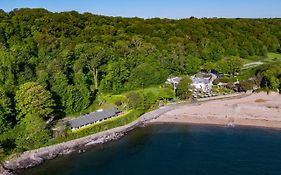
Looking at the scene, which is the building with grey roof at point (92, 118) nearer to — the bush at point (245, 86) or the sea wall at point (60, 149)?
the sea wall at point (60, 149)

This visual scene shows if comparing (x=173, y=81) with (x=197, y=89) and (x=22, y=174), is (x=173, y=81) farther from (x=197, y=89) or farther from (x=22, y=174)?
(x=22, y=174)

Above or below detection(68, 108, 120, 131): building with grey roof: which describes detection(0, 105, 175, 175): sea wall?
below

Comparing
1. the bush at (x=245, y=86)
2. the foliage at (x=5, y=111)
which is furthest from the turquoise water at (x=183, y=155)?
the bush at (x=245, y=86)

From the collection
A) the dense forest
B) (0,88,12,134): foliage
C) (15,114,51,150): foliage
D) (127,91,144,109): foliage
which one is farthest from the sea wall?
(0,88,12,134): foliage

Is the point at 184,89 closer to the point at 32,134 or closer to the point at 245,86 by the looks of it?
the point at 245,86

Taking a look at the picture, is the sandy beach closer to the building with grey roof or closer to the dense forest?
the building with grey roof

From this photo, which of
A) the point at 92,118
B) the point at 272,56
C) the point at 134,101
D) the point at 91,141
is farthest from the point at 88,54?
the point at 272,56

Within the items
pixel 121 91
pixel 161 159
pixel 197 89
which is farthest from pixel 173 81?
pixel 161 159
